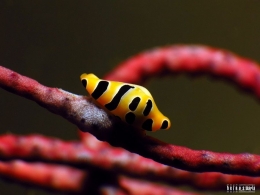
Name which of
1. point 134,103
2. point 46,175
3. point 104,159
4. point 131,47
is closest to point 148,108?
point 134,103

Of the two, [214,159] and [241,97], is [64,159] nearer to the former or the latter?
[214,159]

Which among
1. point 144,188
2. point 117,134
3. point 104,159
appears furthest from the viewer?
point 144,188

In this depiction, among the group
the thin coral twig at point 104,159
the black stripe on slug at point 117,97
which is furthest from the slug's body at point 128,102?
the thin coral twig at point 104,159

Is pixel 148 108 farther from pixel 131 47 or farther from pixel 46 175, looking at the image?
pixel 131 47

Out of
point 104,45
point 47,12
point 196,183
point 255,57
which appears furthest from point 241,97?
point 196,183

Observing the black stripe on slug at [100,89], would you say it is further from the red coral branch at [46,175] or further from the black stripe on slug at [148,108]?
the red coral branch at [46,175]
